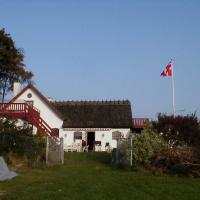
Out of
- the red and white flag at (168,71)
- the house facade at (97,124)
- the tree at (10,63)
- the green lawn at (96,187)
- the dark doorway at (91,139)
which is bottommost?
the green lawn at (96,187)

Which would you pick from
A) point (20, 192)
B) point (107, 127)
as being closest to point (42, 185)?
point (20, 192)

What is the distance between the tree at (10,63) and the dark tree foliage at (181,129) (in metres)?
27.3

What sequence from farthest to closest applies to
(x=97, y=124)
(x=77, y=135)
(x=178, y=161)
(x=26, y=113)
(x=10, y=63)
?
(x=10, y=63), (x=77, y=135), (x=97, y=124), (x=26, y=113), (x=178, y=161)

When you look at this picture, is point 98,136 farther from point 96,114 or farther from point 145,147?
point 145,147

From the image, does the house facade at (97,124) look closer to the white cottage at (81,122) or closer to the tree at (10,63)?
the white cottage at (81,122)

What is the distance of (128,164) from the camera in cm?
1925

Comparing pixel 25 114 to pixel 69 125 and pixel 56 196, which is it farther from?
pixel 56 196

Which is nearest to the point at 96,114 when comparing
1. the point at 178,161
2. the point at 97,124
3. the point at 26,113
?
the point at 97,124

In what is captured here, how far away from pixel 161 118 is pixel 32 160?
7.78 meters

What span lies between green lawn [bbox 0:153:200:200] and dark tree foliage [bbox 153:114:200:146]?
185 inches

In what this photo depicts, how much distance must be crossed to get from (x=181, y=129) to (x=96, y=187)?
34.3 feet

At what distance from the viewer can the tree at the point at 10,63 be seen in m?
46.3

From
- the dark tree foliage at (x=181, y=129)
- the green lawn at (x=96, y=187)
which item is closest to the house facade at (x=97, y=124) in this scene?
the dark tree foliage at (x=181, y=129)

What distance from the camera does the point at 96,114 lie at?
4031 cm
